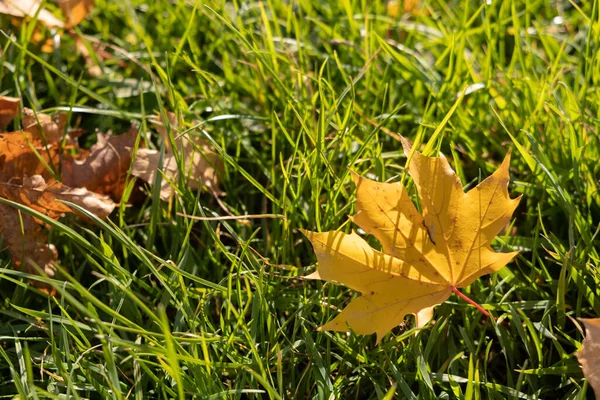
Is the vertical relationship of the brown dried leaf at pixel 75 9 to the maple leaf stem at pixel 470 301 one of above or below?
above

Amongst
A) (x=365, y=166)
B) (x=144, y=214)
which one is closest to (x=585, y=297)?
(x=365, y=166)

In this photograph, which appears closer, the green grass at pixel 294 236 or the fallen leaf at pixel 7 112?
the green grass at pixel 294 236

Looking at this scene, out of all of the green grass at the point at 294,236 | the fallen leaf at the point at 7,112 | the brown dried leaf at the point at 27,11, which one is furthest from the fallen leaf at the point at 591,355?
the brown dried leaf at the point at 27,11

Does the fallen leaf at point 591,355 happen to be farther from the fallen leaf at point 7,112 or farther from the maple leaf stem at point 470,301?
the fallen leaf at point 7,112

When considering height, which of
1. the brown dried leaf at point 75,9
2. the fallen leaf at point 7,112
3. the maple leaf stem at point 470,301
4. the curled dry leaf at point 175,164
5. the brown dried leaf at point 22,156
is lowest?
the maple leaf stem at point 470,301

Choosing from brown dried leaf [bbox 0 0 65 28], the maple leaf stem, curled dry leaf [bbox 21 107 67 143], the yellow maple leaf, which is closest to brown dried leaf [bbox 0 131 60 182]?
curled dry leaf [bbox 21 107 67 143]

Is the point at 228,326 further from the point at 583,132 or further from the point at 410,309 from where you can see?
the point at 583,132
